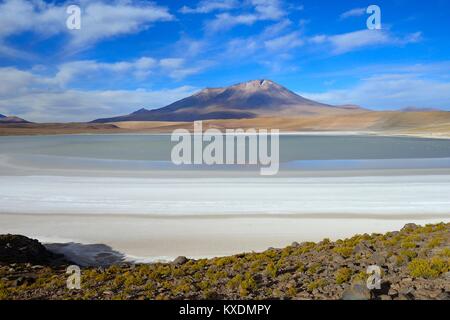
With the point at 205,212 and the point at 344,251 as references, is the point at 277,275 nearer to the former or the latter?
the point at 344,251

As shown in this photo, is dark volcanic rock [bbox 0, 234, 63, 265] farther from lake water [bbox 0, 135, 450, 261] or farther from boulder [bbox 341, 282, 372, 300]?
boulder [bbox 341, 282, 372, 300]

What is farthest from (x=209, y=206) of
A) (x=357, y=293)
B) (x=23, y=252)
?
(x=357, y=293)

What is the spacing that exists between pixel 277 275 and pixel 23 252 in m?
5.94

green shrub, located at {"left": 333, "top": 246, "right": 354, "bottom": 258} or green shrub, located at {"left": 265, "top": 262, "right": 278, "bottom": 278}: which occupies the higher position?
green shrub, located at {"left": 333, "top": 246, "right": 354, "bottom": 258}

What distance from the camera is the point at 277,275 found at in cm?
733

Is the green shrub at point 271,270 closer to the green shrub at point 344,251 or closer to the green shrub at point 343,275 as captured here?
the green shrub at point 343,275

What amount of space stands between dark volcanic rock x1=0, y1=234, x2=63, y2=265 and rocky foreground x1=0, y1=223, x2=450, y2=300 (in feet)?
0.07

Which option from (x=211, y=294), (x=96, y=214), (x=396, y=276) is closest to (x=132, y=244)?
(x=96, y=214)

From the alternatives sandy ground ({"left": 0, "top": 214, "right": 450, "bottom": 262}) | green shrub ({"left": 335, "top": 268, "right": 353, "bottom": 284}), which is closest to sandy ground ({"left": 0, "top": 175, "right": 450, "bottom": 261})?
sandy ground ({"left": 0, "top": 214, "right": 450, "bottom": 262})

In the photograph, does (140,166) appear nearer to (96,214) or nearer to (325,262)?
(96,214)

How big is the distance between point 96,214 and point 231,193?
5743 mm

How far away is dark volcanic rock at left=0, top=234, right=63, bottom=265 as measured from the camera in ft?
29.6

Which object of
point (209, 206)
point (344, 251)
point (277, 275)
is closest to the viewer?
point (277, 275)

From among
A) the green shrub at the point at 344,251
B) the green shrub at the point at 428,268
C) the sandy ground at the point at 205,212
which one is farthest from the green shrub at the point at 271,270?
the sandy ground at the point at 205,212
